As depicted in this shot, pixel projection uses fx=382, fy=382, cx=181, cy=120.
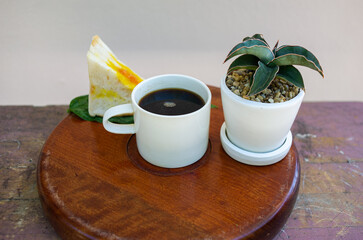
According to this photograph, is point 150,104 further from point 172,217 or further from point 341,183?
point 341,183

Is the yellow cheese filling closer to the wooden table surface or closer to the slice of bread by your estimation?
the slice of bread

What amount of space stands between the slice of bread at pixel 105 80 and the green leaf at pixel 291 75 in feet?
1.22

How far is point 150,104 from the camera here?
835 mm

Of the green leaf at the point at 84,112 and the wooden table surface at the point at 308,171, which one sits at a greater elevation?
the green leaf at the point at 84,112

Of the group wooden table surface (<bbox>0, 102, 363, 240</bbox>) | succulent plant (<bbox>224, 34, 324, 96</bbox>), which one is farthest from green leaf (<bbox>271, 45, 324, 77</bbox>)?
wooden table surface (<bbox>0, 102, 363, 240</bbox>)

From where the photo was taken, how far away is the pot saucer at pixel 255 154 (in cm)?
82

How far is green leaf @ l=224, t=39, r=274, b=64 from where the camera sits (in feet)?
2.37

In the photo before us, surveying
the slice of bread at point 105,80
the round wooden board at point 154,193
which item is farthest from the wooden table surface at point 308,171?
the slice of bread at point 105,80

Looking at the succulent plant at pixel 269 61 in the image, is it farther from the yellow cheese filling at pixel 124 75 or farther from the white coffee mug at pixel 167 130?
the yellow cheese filling at pixel 124 75

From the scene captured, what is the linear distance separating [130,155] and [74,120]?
208 mm

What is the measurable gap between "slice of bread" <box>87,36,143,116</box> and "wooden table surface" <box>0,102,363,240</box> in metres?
0.20

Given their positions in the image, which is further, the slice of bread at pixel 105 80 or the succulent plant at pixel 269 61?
the slice of bread at pixel 105 80

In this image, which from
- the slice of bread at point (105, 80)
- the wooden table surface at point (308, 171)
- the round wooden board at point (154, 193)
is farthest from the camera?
the slice of bread at point (105, 80)

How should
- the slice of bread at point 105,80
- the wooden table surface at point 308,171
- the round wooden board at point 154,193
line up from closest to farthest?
the round wooden board at point 154,193 → the wooden table surface at point 308,171 → the slice of bread at point 105,80
